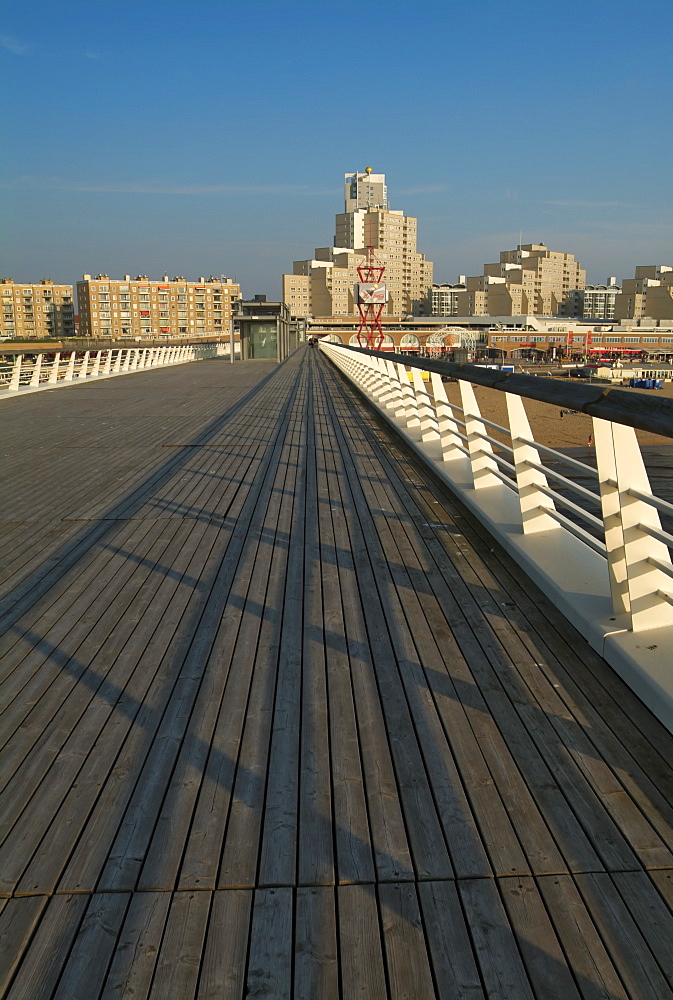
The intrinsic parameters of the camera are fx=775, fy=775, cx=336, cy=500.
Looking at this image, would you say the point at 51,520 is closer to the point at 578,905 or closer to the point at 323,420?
the point at 578,905

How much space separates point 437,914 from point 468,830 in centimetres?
32

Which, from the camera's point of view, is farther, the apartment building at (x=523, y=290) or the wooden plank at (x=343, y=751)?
the apartment building at (x=523, y=290)

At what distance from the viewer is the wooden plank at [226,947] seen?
1.58 m

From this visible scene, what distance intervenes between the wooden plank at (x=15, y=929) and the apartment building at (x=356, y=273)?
16795 centimetres

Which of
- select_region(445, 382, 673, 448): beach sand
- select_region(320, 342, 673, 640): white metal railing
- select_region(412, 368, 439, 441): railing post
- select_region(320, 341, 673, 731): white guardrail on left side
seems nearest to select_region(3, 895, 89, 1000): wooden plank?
select_region(320, 341, 673, 731): white guardrail on left side

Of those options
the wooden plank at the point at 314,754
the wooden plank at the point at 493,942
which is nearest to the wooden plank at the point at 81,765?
the wooden plank at the point at 314,754

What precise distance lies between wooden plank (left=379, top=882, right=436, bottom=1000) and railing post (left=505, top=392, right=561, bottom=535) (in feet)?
10.0

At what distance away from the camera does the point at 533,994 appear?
1.56 metres

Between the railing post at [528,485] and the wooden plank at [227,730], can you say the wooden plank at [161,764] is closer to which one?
the wooden plank at [227,730]

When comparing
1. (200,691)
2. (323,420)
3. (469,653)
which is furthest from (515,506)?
(323,420)

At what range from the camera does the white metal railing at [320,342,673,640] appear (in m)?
3.01

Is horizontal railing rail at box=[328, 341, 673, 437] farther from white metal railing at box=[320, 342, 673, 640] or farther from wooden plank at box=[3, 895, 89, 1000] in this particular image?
wooden plank at box=[3, 895, 89, 1000]

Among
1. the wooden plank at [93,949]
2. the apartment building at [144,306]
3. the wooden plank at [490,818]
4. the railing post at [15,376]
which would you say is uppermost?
the apartment building at [144,306]

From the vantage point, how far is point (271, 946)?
1689mm
